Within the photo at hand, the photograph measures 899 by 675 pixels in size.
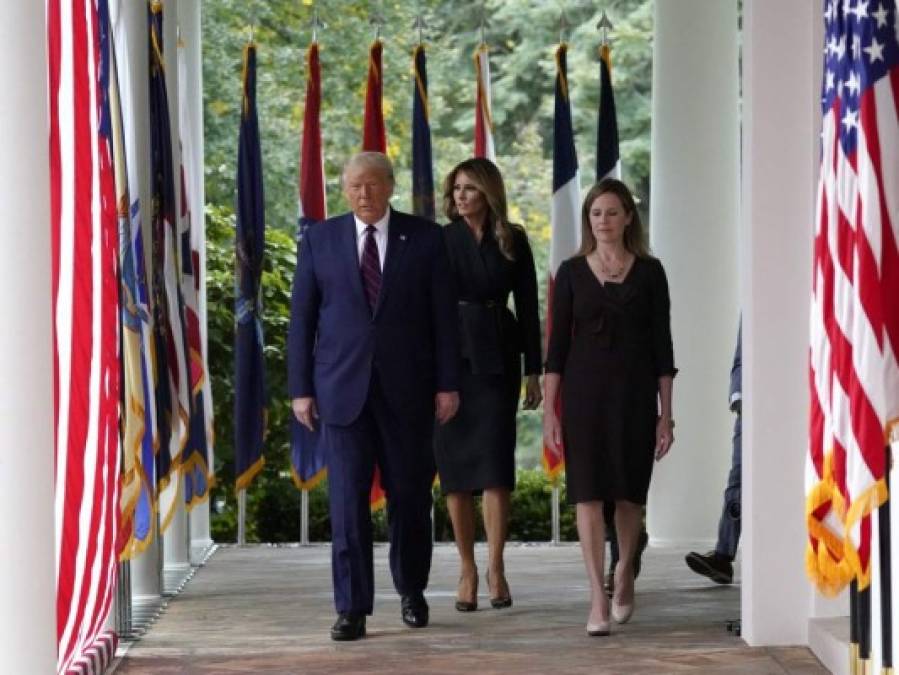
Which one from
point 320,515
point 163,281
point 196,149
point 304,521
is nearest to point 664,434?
point 163,281

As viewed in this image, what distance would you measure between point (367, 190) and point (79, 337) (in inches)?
85.3

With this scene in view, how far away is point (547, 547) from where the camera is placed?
13742 millimetres

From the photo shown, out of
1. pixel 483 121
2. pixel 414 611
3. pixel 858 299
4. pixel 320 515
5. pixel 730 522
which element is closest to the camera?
pixel 858 299

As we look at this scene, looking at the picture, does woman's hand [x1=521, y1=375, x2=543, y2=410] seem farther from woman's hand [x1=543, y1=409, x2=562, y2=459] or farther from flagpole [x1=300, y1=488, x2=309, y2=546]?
flagpole [x1=300, y1=488, x2=309, y2=546]

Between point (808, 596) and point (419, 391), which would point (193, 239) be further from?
point (808, 596)

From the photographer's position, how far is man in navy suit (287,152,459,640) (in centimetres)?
905

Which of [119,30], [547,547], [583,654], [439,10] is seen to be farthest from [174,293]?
[439,10]

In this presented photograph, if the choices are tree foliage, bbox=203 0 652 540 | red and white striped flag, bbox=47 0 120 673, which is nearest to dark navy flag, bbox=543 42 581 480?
tree foliage, bbox=203 0 652 540

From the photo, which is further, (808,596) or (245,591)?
(245,591)

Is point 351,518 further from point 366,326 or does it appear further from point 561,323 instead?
point 561,323

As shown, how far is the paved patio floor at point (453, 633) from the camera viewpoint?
8.30m

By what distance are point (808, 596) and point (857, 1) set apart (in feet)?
8.50

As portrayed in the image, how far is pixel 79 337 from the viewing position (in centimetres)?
733

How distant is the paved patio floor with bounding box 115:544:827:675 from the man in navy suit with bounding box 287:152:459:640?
39 cm
